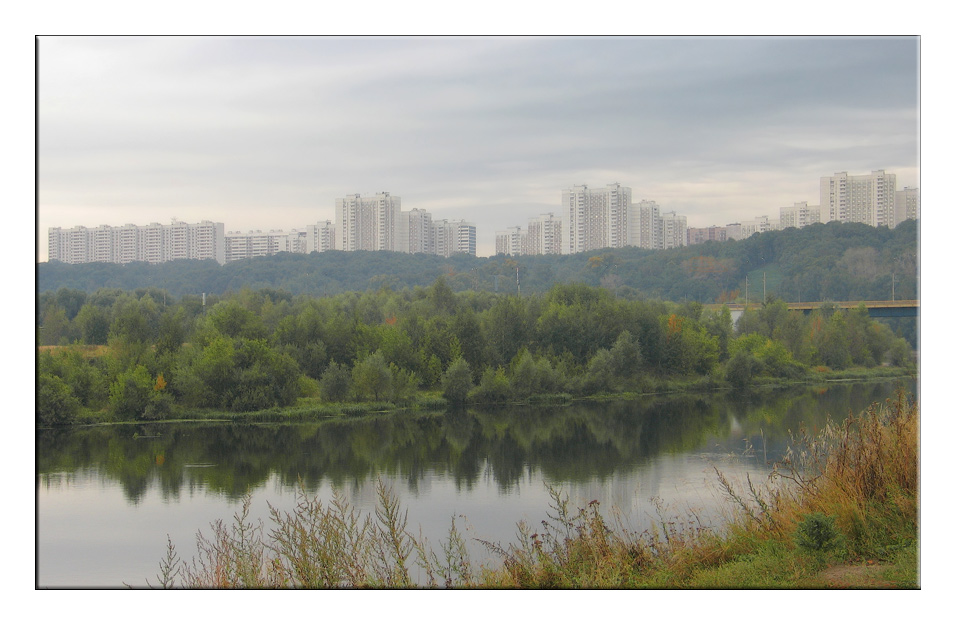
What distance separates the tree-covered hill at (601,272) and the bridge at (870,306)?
0.37 ft

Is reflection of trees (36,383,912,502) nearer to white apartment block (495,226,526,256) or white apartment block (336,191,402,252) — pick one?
white apartment block (495,226,526,256)

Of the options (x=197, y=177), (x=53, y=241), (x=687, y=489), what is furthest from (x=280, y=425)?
(x=687, y=489)

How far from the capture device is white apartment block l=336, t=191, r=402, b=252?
25.3 ft

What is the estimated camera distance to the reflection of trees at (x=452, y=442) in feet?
27.2

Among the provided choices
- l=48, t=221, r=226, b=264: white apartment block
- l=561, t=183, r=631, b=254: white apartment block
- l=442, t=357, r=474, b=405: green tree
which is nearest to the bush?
l=561, t=183, r=631, b=254: white apartment block

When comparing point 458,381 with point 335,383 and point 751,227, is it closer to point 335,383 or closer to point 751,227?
point 335,383

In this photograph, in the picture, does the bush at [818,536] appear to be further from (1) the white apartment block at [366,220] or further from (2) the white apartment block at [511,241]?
(1) the white apartment block at [366,220]

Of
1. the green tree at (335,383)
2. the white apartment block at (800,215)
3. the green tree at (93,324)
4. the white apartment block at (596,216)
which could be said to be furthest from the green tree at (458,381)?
the white apartment block at (800,215)

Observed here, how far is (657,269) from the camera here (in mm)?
8672

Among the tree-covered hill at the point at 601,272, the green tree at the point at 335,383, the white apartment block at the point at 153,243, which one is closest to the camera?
the white apartment block at the point at 153,243

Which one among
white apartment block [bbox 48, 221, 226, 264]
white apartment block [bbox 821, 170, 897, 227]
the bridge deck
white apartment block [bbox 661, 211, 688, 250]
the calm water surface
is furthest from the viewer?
white apartment block [bbox 661, 211, 688, 250]

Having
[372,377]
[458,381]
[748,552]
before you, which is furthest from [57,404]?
[748,552]

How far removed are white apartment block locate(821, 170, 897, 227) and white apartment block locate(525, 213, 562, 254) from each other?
2.63 metres

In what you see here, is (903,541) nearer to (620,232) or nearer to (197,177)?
(620,232)
